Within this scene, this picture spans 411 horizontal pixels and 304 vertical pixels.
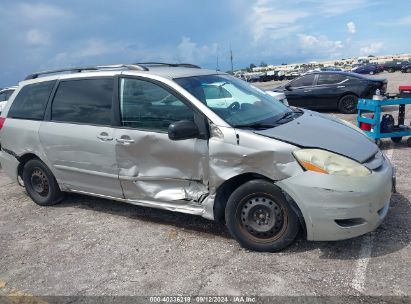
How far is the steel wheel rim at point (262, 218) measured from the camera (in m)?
3.64

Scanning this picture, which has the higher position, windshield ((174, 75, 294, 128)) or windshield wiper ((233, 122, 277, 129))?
windshield ((174, 75, 294, 128))

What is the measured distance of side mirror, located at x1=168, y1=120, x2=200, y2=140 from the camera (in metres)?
3.78

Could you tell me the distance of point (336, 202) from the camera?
11.0ft

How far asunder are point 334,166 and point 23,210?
423cm

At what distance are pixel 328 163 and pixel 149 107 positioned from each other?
75.8 inches

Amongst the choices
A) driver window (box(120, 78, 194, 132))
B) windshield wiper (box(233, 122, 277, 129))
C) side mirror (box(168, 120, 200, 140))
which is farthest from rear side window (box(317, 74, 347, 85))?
side mirror (box(168, 120, 200, 140))

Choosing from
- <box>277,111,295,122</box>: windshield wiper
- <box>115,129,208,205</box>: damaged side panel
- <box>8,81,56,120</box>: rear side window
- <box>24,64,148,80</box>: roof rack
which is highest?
<box>24,64,148,80</box>: roof rack

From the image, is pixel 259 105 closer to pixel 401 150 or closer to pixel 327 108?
pixel 401 150

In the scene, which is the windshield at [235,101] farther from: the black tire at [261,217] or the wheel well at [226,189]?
the black tire at [261,217]

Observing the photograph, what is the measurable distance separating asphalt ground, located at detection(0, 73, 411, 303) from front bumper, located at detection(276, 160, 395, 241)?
33cm

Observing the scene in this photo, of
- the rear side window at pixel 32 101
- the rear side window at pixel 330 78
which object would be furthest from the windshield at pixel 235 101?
the rear side window at pixel 330 78

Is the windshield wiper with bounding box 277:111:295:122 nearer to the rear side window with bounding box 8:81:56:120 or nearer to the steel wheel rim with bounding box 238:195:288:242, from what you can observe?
the steel wheel rim with bounding box 238:195:288:242

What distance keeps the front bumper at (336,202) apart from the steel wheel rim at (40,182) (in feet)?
11.1

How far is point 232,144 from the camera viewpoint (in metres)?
3.72
